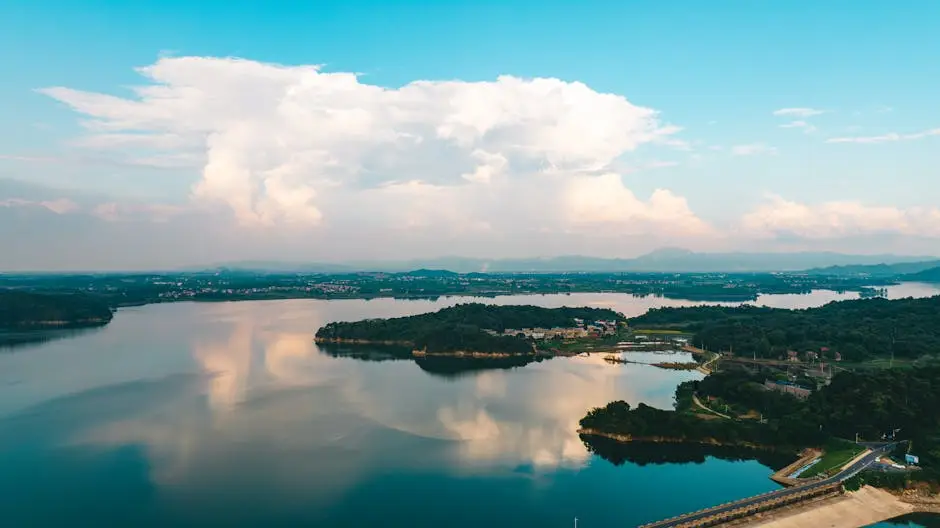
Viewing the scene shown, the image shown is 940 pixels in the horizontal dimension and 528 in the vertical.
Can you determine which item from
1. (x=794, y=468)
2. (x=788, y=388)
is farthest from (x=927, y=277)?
(x=794, y=468)

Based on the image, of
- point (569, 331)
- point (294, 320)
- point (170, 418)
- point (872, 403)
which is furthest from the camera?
point (294, 320)

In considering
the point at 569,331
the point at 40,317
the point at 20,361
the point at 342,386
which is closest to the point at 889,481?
the point at 342,386

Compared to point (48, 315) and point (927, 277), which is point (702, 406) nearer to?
point (48, 315)

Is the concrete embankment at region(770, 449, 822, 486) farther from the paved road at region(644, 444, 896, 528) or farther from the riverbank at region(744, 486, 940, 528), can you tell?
the riverbank at region(744, 486, 940, 528)

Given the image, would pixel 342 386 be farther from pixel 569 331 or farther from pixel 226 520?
pixel 569 331

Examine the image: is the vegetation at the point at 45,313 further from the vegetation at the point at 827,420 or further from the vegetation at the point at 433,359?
the vegetation at the point at 827,420

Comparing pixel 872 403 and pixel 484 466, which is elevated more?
pixel 872 403

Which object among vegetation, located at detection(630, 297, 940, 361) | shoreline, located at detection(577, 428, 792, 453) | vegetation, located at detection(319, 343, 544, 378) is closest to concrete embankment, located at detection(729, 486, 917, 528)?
shoreline, located at detection(577, 428, 792, 453)
